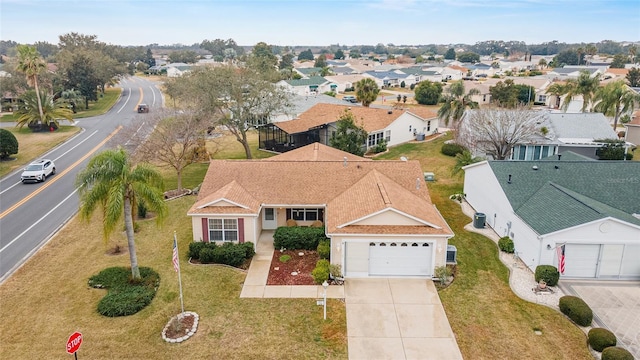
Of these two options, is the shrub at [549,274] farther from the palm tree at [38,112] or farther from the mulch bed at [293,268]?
the palm tree at [38,112]

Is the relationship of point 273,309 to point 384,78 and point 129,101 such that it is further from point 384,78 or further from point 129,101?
point 384,78

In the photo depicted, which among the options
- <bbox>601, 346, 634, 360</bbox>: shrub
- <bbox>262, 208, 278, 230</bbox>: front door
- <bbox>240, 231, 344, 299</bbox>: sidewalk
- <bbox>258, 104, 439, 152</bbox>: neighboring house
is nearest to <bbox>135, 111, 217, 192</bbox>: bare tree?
<bbox>262, 208, 278, 230</bbox>: front door

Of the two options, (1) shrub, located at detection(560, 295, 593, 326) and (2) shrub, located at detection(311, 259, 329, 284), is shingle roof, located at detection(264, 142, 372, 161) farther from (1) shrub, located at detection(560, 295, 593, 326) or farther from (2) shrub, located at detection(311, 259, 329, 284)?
(1) shrub, located at detection(560, 295, 593, 326)

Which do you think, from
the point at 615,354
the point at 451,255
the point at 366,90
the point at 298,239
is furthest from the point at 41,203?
the point at 366,90

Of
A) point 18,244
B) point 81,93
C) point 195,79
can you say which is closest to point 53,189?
point 18,244

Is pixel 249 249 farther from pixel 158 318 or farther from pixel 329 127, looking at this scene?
pixel 329 127

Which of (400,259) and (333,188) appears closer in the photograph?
(400,259)

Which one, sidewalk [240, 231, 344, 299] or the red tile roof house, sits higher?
the red tile roof house
